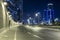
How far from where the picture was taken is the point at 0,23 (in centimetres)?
5819

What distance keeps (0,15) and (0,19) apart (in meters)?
1.20

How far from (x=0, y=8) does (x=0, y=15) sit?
6.80ft

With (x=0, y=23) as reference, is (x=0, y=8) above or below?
above

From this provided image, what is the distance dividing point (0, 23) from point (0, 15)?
2.59 meters

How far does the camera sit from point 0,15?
194 ft

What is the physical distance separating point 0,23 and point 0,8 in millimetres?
4561

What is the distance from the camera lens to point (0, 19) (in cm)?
5950

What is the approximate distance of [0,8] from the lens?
Result: 195 feet

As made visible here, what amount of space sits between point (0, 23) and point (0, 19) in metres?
1.76
